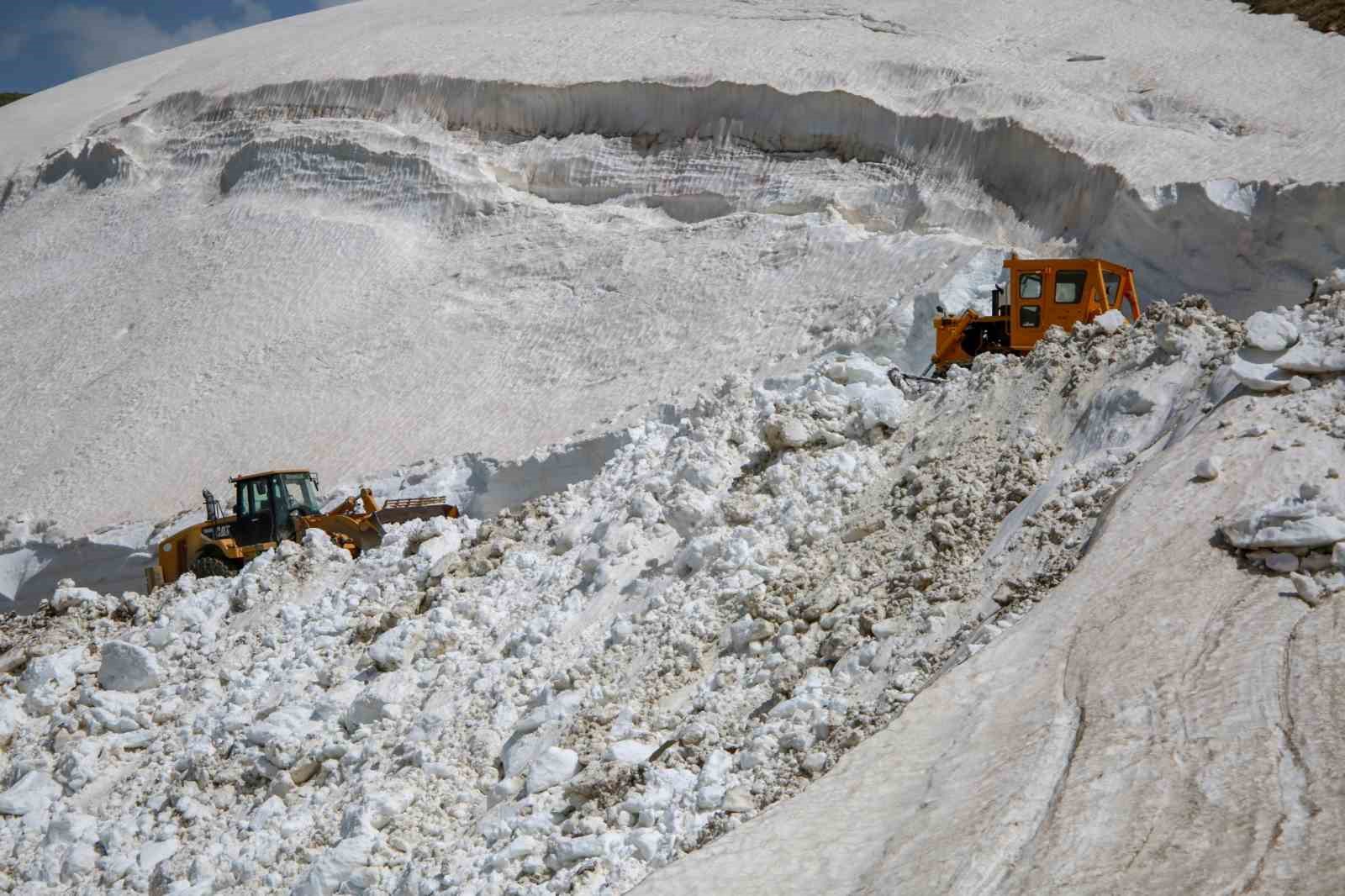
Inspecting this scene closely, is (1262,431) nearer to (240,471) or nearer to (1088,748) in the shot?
(1088,748)

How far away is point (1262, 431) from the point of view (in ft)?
18.0

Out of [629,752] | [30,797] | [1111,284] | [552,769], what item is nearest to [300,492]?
[30,797]

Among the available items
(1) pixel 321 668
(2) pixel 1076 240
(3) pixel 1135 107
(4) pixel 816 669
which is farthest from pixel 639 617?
(3) pixel 1135 107

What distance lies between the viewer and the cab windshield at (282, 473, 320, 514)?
12.7m

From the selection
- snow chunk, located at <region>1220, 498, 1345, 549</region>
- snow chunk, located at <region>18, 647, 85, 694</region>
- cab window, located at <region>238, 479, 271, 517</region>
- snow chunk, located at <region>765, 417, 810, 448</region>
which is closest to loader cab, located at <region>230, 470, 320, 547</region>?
cab window, located at <region>238, 479, 271, 517</region>

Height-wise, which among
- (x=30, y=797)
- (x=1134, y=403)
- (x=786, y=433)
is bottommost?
(x=30, y=797)

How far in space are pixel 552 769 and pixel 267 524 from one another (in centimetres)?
711

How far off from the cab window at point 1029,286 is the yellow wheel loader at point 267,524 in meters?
5.56

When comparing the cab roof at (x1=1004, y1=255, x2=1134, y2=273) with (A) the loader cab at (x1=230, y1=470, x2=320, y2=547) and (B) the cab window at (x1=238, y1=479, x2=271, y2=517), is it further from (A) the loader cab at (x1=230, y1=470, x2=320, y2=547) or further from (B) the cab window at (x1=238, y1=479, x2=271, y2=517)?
(B) the cab window at (x1=238, y1=479, x2=271, y2=517)

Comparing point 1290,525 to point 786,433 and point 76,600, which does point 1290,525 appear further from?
point 76,600

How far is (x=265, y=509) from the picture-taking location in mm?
12555

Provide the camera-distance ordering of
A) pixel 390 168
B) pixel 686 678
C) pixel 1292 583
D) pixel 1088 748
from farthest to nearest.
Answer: pixel 390 168
pixel 686 678
pixel 1292 583
pixel 1088 748

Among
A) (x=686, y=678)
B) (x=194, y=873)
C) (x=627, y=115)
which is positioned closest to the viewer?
(x=686, y=678)

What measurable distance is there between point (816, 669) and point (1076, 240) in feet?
31.6
